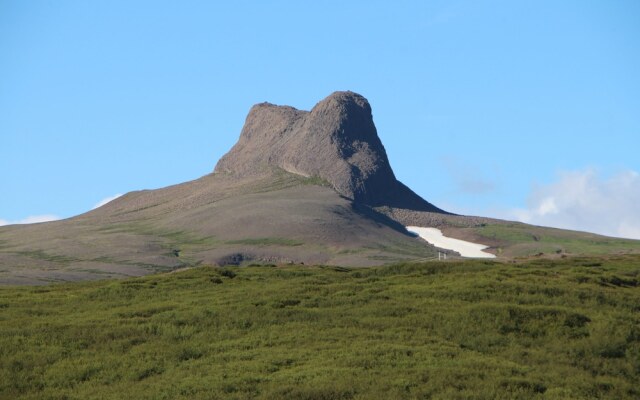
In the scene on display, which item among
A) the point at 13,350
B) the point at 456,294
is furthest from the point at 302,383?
the point at 456,294

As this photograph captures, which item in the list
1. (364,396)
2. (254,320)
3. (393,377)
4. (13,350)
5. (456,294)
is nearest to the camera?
(364,396)

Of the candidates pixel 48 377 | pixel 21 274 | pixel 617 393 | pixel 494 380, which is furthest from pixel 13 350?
pixel 21 274

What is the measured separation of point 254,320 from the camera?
2354 inches

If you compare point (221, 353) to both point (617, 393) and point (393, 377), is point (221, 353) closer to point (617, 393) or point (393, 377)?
point (393, 377)

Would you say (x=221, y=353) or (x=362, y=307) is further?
(x=362, y=307)

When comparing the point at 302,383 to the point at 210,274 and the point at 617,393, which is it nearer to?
the point at 617,393

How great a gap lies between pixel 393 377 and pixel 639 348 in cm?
1596

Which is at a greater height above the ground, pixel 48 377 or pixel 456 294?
pixel 456 294

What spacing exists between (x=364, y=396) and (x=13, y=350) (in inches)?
829

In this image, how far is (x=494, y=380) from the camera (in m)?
45.2

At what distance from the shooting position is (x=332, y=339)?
54.4m

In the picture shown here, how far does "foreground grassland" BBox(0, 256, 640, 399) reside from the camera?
45781 mm

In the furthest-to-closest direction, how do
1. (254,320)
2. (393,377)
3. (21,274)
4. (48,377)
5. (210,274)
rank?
(21,274), (210,274), (254,320), (48,377), (393,377)

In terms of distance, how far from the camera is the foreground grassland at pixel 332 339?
45781mm
